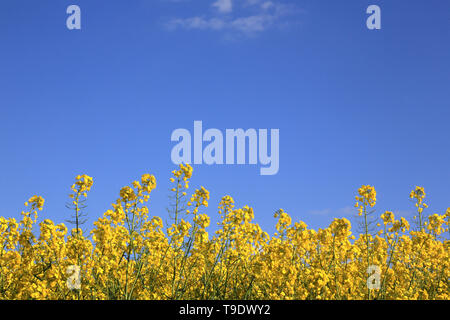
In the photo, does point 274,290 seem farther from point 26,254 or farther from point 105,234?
point 26,254

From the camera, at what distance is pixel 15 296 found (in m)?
5.75

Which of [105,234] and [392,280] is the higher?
[105,234]

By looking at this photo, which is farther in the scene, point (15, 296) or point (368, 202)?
point (368, 202)

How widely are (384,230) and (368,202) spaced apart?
8.00ft

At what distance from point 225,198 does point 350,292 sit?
2229 millimetres

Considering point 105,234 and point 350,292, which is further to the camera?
point 350,292

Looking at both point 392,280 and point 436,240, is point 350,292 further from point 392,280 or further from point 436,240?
point 436,240
